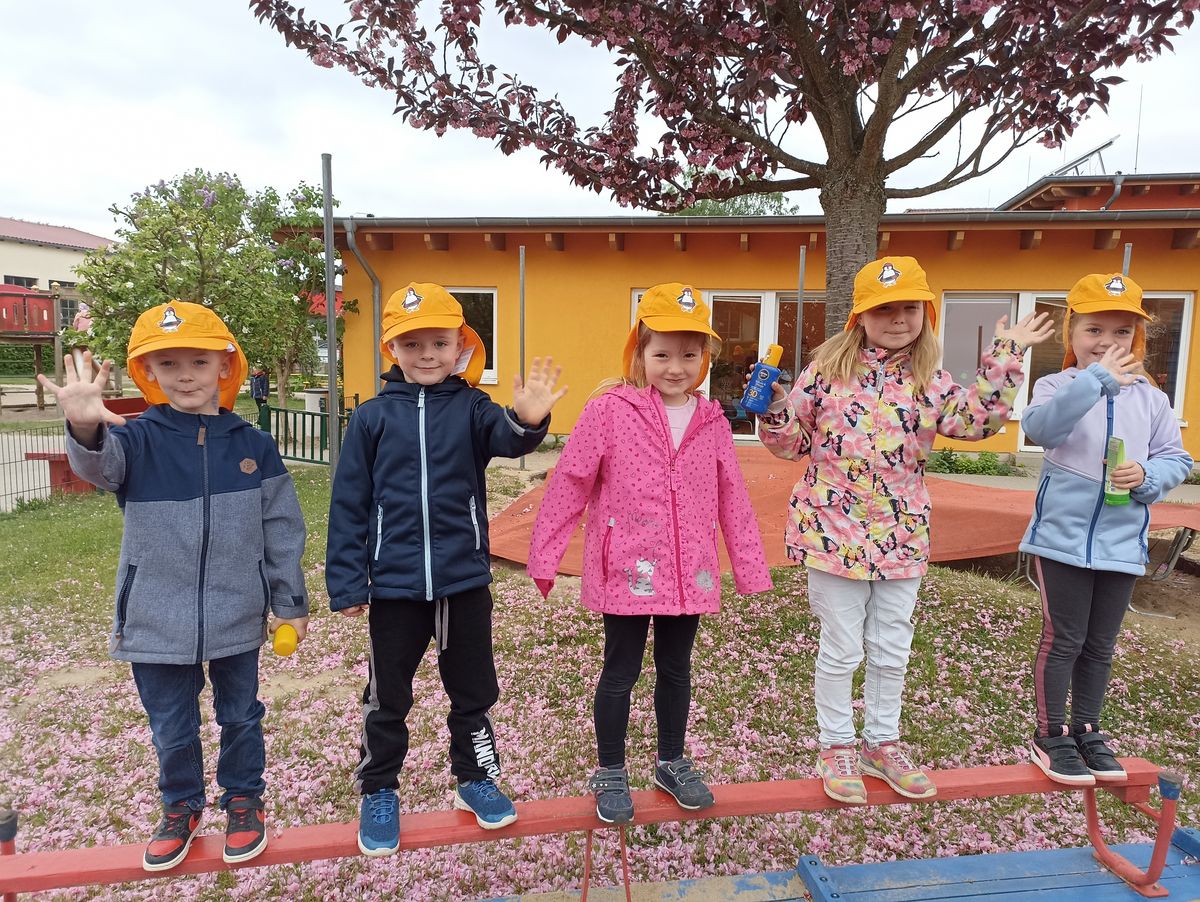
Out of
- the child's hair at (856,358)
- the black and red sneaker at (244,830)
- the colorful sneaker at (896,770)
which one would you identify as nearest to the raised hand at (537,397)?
the child's hair at (856,358)

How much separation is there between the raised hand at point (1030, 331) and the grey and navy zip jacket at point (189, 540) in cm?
242

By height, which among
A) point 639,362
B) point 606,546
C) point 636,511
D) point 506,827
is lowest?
point 506,827

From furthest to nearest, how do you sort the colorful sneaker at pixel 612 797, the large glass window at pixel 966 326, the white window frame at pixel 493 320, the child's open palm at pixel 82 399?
the white window frame at pixel 493 320
the large glass window at pixel 966 326
the colorful sneaker at pixel 612 797
the child's open palm at pixel 82 399

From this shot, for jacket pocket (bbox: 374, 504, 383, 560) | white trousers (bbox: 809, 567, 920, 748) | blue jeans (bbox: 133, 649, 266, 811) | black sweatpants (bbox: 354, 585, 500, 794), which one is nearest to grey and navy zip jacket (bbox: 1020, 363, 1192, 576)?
white trousers (bbox: 809, 567, 920, 748)

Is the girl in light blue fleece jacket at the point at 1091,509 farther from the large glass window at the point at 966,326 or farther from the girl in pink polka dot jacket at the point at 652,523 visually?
the large glass window at the point at 966,326

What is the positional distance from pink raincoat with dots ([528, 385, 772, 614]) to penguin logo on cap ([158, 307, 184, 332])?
1.18 metres

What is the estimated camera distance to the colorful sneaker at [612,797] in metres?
2.35

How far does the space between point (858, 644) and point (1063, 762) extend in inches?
34.6

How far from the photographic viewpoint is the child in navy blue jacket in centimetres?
223

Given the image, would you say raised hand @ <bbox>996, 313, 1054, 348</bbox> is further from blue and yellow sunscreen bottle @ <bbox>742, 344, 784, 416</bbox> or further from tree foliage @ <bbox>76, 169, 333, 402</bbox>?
tree foliage @ <bbox>76, 169, 333, 402</bbox>

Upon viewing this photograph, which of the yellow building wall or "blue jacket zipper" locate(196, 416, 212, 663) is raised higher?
the yellow building wall

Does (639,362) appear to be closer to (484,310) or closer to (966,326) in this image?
(484,310)

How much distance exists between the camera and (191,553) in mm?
2133

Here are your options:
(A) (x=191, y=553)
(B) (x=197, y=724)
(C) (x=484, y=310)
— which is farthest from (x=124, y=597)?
(C) (x=484, y=310)
